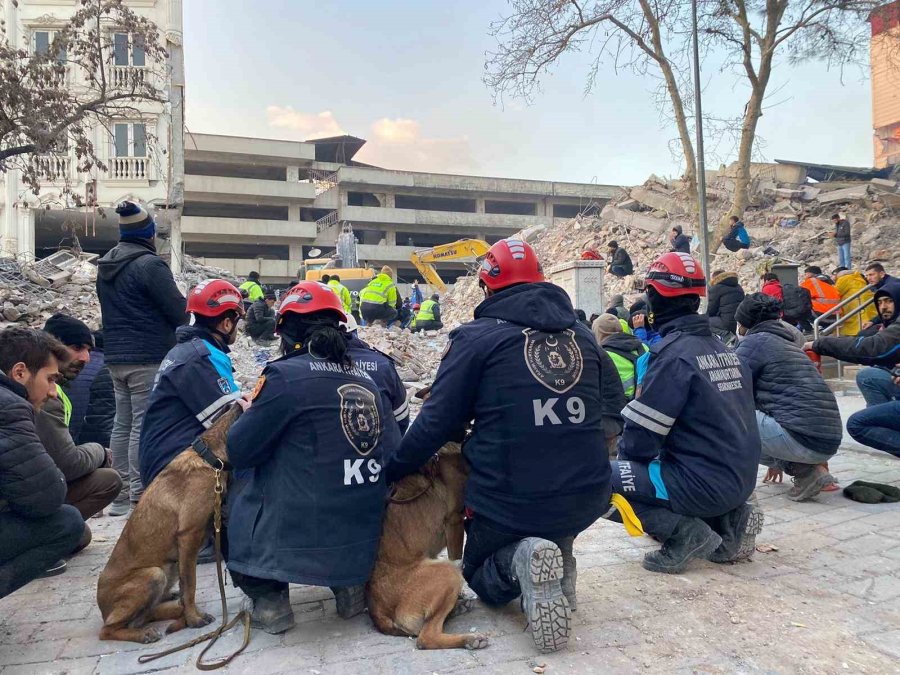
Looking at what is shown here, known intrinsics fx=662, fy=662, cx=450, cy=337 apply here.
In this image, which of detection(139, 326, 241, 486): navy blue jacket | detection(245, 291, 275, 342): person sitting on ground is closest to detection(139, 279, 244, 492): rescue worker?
detection(139, 326, 241, 486): navy blue jacket

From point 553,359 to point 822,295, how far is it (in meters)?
11.0

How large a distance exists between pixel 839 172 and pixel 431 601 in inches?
1113

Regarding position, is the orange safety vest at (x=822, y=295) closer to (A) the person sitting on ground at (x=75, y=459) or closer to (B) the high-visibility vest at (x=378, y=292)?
(B) the high-visibility vest at (x=378, y=292)

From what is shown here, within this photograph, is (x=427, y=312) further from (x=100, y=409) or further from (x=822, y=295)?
(x=100, y=409)

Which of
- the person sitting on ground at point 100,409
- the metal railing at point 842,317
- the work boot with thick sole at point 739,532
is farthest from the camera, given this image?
the metal railing at point 842,317

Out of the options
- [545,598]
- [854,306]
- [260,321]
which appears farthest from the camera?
[260,321]

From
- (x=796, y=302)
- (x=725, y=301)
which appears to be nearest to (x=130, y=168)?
(x=725, y=301)

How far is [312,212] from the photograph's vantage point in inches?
1844

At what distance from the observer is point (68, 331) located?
4.86m

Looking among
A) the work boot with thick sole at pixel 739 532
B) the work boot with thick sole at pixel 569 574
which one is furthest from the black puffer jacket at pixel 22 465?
the work boot with thick sole at pixel 739 532

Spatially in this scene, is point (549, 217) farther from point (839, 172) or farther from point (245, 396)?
point (245, 396)

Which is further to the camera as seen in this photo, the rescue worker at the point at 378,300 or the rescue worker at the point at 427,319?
the rescue worker at the point at 427,319

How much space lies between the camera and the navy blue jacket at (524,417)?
2951 mm

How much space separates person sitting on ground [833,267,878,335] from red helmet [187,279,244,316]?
1043cm
